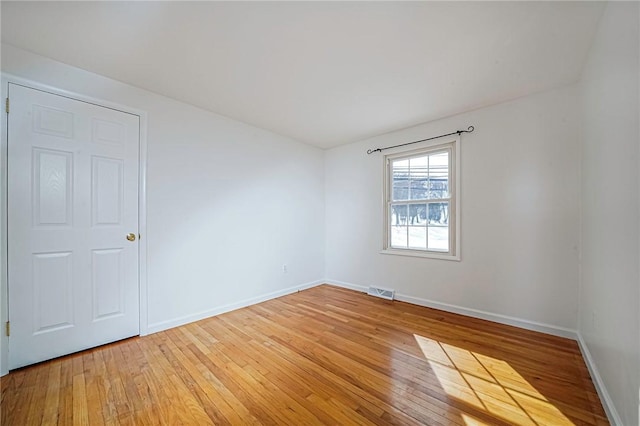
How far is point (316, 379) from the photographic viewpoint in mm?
1800

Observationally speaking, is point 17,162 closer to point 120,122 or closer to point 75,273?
point 120,122

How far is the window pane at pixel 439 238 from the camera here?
3250 mm

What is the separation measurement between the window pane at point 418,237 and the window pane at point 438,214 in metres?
0.17

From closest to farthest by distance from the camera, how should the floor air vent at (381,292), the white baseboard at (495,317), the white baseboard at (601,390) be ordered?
the white baseboard at (601,390) < the white baseboard at (495,317) < the floor air vent at (381,292)

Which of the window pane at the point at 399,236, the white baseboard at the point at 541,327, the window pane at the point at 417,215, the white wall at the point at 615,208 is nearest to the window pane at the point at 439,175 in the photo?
the window pane at the point at 417,215

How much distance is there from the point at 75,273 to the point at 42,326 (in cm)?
44

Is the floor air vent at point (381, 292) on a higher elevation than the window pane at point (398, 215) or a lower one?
lower

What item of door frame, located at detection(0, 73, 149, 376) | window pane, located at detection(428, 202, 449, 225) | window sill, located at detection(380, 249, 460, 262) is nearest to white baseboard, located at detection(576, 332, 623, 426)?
window sill, located at detection(380, 249, 460, 262)

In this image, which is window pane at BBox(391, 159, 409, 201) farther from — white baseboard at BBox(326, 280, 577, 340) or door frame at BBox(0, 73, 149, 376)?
door frame at BBox(0, 73, 149, 376)

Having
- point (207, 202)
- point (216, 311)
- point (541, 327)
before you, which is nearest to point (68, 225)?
point (207, 202)

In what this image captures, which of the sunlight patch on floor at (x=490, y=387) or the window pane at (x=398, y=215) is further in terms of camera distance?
the window pane at (x=398, y=215)

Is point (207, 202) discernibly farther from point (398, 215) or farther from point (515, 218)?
point (515, 218)

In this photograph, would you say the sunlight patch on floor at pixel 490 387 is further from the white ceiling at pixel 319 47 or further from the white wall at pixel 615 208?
the white ceiling at pixel 319 47

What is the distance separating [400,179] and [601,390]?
2.77 metres
